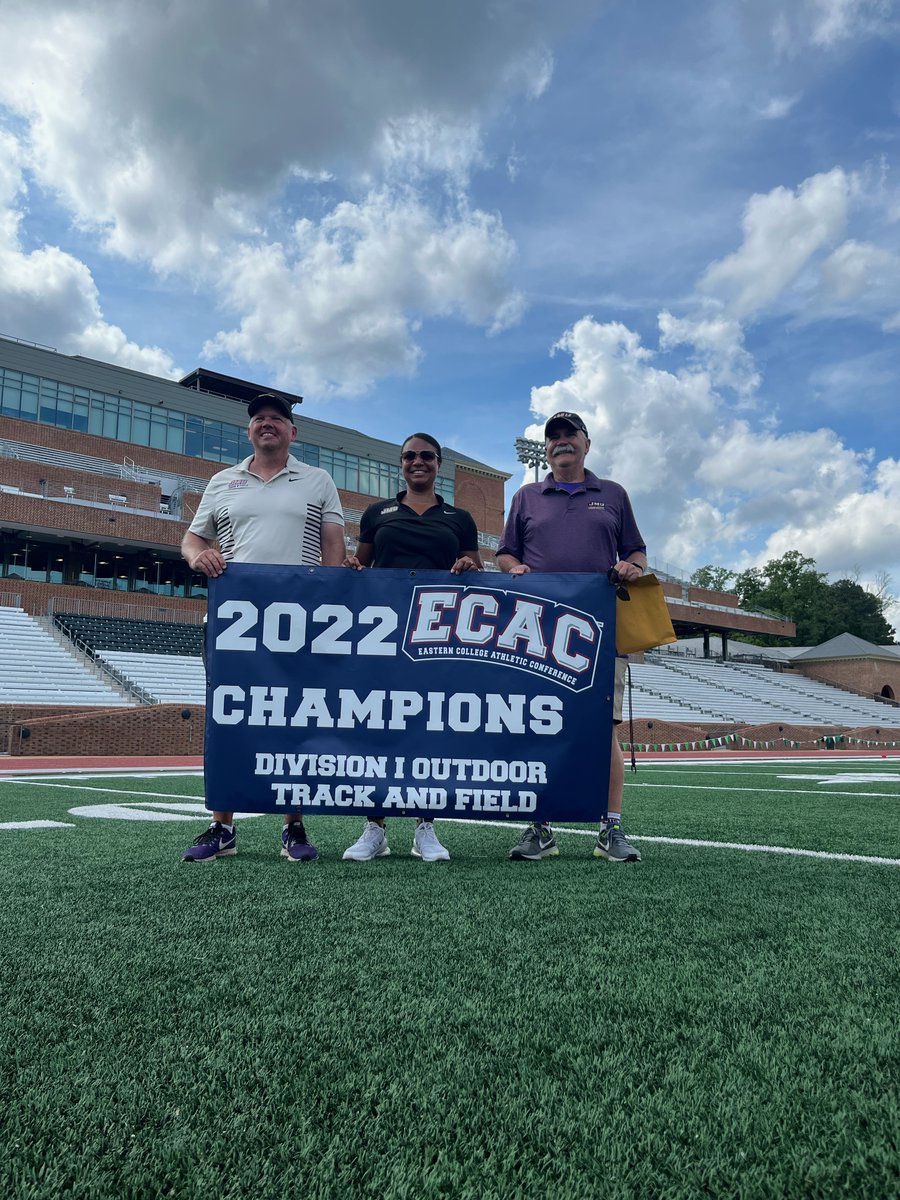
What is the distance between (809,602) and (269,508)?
77.5m

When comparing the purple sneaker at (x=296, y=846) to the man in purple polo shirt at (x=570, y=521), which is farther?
the man in purple polo shirt at (x=570, y=521)

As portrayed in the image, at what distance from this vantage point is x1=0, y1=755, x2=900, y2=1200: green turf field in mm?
1096

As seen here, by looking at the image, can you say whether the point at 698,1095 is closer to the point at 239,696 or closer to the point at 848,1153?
the point at 848,1153

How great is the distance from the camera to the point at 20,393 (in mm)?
35906

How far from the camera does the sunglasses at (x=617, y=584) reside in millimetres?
3750

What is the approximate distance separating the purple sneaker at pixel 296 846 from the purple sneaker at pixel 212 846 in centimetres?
24

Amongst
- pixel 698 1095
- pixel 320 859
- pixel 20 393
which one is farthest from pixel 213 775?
pixel 20 393

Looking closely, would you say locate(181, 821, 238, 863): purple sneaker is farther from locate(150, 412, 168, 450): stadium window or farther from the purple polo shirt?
locate(150, 412, 168, 450): stadium window

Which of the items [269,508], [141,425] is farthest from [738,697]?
[269,508]

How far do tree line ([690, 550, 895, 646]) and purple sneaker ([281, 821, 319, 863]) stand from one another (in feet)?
234

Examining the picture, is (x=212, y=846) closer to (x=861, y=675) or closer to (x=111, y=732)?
(x=111, y=732)

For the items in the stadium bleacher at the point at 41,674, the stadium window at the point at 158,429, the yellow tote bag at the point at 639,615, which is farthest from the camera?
the stadium window at the point at 158,429

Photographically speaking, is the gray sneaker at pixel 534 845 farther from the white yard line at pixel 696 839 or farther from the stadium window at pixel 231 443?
the stadium window at pixel 231 443

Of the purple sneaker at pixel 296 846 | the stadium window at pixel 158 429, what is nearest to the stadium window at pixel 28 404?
the stadium window at pixel 158 429
